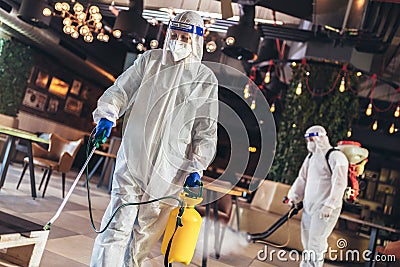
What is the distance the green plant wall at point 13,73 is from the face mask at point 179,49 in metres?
8.54

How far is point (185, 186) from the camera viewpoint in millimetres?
2168

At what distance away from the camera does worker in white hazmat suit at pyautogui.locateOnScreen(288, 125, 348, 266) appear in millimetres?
3631

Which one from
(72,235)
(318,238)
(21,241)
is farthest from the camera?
(318,238)

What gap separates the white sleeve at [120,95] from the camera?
2.11 meters

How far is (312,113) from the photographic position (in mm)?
7074

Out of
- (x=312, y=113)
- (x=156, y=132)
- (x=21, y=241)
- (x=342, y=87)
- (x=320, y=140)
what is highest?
(x=342, y=87)

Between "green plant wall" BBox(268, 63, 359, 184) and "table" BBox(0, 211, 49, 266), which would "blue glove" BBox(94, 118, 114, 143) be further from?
"green plant wall" BBox(268, 63, 359, 184)

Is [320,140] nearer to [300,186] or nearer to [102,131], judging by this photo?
[300,186]

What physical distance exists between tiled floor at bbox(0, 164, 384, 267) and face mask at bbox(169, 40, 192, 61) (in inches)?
60.5

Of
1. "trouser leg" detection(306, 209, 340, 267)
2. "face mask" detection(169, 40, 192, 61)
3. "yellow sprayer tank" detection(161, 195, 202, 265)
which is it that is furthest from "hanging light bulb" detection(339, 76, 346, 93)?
"yellow sprayer tank" detection(161, 195, 202, 265)

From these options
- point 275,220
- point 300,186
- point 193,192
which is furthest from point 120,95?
point 275,220

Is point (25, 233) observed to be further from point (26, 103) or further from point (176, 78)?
point (26, 103)

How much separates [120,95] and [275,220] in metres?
4.20

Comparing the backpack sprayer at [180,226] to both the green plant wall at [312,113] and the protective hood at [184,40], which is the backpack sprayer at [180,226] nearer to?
the protective hood at [184,40]
